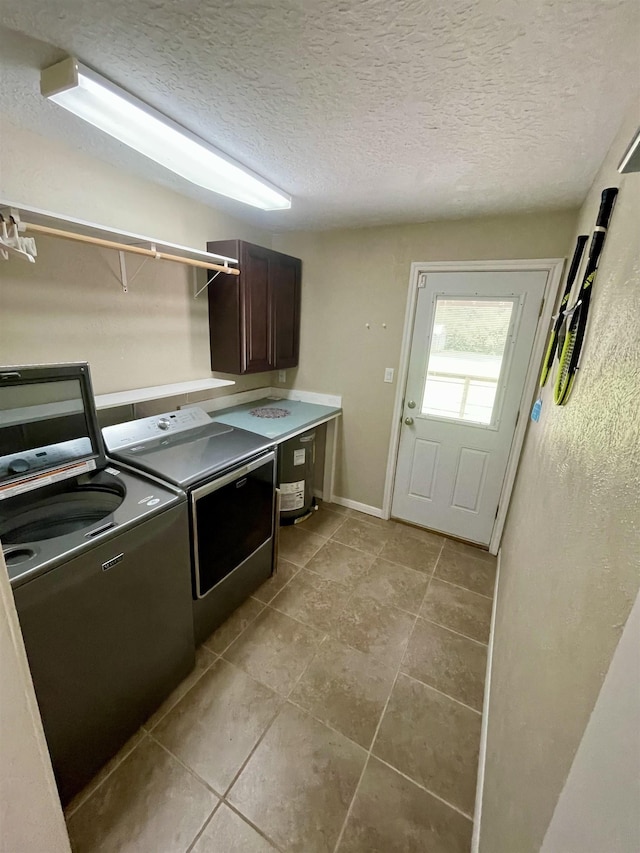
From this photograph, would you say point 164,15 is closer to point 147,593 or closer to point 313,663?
point 147,593

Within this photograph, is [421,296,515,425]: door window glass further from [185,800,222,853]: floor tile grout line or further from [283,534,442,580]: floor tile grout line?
[185,800,222,853]: floor tile grout line

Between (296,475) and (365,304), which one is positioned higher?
(365,304)

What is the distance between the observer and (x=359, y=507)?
302 cm

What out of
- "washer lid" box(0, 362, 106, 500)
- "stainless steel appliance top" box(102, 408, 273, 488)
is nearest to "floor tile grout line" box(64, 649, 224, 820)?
"stainless steel appliance top" box(102, 408, 273, 488)

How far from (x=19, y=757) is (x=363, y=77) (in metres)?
1.72

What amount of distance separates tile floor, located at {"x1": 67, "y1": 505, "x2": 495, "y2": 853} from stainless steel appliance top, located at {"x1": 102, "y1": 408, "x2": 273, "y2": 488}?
94 cm

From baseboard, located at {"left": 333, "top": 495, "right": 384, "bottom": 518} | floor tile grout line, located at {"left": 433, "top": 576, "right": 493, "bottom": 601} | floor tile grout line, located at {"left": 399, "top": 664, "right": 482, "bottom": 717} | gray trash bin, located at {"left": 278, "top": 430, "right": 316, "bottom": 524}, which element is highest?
gray trash bin, located at {"left": 278, "top": 430, "right": 316, "bottom": 524}

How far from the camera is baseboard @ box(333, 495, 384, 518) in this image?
9.61ft

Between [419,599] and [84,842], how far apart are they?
1705 mm

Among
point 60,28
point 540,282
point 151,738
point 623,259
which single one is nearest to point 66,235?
point 60,28

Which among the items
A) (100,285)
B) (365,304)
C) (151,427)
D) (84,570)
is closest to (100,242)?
(100,285)

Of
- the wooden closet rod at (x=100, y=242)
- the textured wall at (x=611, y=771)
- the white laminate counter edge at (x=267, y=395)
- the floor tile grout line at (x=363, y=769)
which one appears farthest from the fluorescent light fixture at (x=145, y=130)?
the floor tile grout line at (x=363, y=769)

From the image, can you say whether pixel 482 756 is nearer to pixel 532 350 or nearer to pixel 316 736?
pixel 316 736

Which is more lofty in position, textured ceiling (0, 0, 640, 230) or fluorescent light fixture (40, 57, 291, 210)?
textured ceiling (0, 0, 640, 230)
